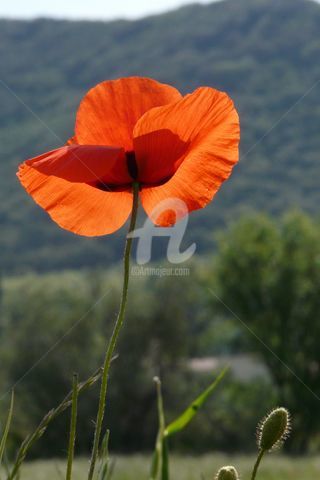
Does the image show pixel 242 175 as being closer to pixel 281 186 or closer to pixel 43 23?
pixel 281 186

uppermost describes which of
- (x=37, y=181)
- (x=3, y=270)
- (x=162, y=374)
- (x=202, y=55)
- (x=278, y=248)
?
(x=37, y=181)

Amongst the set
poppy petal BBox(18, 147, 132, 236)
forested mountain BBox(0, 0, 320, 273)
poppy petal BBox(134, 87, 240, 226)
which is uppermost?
poppy petal BBox(134, 87, 240, 226)

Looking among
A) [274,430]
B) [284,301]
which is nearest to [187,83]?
[284,301]

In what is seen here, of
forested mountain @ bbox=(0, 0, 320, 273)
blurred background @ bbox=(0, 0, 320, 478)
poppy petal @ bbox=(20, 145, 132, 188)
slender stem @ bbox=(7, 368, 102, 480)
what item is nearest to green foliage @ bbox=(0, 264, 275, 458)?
blurred background @ bbox=(0, 0, 320, 478)

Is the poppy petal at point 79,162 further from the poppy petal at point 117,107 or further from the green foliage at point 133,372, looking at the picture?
the green foliage at point 133,372

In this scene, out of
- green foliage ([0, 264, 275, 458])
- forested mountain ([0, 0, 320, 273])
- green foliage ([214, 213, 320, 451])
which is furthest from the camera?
forested mountain ([0, 0, 320, 273])

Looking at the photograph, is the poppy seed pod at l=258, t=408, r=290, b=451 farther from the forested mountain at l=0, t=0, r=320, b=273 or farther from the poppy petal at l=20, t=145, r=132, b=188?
the forested mountain at l=0, t=0, r=320, b=273

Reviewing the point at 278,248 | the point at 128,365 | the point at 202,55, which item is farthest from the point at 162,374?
the point at 202,55
